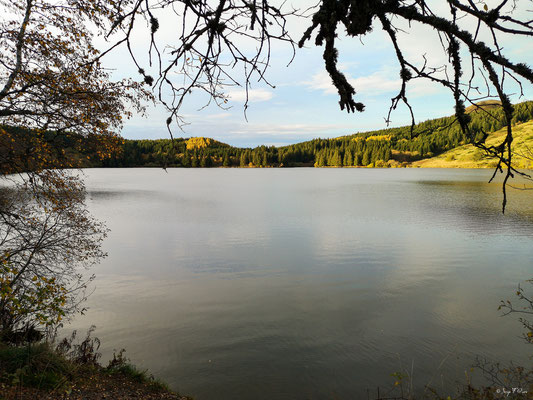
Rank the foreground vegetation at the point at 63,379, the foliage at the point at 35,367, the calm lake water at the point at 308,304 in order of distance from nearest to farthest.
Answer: the foreground vegetation at the point at 63,379, the foliage at the point at 35,367, the calm lake water at the point at 308,304

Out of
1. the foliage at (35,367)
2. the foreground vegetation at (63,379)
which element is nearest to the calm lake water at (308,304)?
the foreground vegetation at (63,379)

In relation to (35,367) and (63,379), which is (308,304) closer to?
(63,379)

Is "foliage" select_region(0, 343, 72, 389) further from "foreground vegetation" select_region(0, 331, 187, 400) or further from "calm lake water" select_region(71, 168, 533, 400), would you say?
"calm lake water" select_region(71, 168, 533, 400)

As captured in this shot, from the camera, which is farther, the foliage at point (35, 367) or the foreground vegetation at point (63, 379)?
the foliage at point (35, 367)

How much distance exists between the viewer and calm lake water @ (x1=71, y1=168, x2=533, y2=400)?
784cm

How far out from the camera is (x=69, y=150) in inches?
384

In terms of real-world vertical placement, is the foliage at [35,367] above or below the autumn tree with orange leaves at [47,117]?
below

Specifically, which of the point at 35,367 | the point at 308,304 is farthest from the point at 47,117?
the point at 308,304

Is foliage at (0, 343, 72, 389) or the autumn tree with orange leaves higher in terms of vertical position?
the autumn tree with orange leaves

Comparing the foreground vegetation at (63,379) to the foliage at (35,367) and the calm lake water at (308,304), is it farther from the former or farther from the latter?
the calm lake water at (308,304)

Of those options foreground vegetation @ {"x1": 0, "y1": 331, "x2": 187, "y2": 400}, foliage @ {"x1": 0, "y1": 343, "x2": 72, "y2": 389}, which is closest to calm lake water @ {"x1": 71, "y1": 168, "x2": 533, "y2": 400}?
foreground vegetation @ {"x1": 0, "y1": 331, "x2": 187, "y2": 400}

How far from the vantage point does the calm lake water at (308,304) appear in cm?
784

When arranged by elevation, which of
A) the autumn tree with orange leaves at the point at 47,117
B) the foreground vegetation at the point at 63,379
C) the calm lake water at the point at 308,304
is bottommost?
the calm lake water at the point at 308,304

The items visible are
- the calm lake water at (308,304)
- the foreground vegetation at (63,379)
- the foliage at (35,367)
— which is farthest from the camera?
the calm lake water at (308,304)
